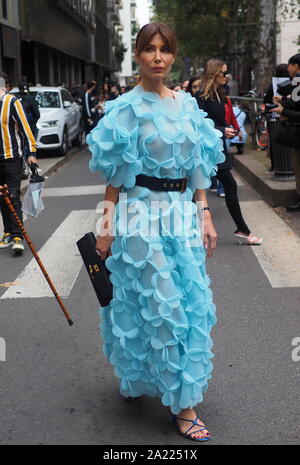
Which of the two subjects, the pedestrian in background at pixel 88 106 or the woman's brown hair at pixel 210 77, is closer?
the woman's brown hair at pixel 210 77

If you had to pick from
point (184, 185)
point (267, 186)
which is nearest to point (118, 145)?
point (184, 185)

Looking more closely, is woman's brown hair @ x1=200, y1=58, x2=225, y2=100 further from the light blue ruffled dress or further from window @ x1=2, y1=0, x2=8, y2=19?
window @ x1=2, y1=0, x2=8, y2=19

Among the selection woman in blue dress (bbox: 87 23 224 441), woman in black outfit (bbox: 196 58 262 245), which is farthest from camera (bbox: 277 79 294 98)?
woman in blue dress (bbox: 87 23 224 441)

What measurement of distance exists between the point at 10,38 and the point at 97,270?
76.1ft

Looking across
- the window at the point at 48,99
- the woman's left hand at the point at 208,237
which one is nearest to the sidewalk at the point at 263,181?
the window at the point at 48,99

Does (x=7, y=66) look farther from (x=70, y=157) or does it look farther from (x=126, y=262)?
(x=126, y=262)

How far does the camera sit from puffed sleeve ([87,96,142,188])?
3.38 metres

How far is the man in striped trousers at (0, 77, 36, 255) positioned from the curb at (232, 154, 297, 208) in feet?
12.1

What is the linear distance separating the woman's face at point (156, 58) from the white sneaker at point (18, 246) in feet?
15.0

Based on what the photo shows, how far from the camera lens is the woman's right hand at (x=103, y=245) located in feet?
11.7

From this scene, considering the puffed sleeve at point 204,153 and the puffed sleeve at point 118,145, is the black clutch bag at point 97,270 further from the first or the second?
the puffed sleeve at point 204,153

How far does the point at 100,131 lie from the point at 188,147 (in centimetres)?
43

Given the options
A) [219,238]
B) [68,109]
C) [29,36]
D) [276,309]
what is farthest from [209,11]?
[276,309]

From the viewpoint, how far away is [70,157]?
64.2ft
